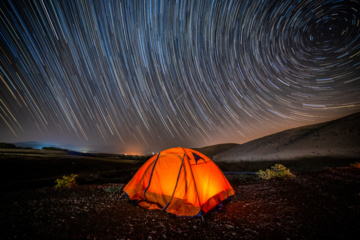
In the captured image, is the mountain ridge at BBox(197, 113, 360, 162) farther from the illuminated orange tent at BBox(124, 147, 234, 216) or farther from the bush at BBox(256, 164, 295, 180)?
the illuminated orange tent at BBox(124, 147, 234, 216)

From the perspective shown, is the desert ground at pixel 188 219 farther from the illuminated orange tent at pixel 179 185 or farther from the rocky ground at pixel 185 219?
the illuminated orange tent at pixel 179 185

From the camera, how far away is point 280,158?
3556 cm

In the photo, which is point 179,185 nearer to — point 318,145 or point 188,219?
point 188,219

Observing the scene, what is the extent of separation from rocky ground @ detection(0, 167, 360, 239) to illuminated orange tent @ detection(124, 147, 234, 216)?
40 cm

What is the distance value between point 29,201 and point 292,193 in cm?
1314

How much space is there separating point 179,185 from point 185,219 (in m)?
1.28

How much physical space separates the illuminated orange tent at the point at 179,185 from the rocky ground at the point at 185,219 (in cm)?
40

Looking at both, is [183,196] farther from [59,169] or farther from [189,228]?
[59,169]

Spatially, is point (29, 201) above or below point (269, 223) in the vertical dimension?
above

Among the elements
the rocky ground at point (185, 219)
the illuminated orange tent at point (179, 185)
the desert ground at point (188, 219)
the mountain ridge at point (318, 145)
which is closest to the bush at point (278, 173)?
the desert ground at point (188, 219)

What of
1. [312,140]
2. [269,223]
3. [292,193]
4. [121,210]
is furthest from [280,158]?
[121,210]

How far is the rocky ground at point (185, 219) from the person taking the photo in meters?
4.50

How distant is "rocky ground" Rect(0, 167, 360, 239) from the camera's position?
450 centimetres

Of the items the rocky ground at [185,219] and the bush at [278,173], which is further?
the bush at [278,173]
